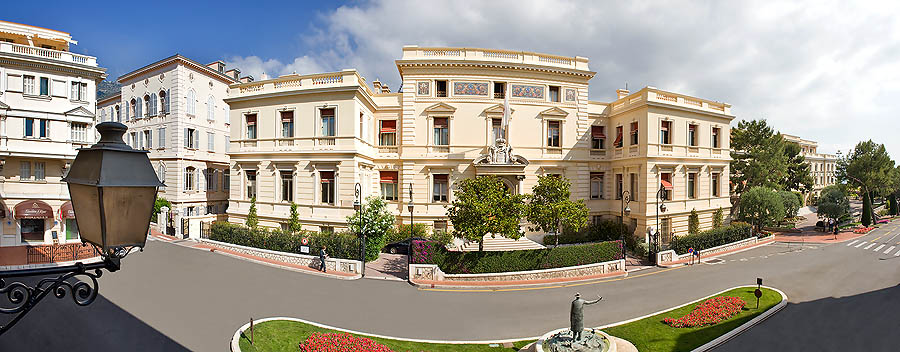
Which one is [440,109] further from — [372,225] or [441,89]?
[372,225]

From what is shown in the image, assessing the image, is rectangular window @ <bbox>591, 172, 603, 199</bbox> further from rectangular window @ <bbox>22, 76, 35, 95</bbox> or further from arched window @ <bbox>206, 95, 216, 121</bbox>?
rectangular window @ <bbox>22, 76, 35, 95</bbox>

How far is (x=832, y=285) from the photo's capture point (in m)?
16.7

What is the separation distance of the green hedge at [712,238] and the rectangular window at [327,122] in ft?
80.6

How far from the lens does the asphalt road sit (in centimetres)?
1082

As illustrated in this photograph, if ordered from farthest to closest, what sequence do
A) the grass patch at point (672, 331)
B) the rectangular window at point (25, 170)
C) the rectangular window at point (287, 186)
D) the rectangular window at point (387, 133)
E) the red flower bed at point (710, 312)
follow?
1. the rectangular window at point (387, 133)
2. the rectangular window at point (287, 186)
3. the rectangular window at point (25, 170)
4. the red flower bed at point (710, 312)
5. the grass patch at point (672, 331)

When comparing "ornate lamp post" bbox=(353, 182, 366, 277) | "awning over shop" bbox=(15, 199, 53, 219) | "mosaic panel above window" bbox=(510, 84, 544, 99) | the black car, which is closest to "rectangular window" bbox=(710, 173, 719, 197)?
"mosaic panel above window" bbox=(510, 84, 544, 99)

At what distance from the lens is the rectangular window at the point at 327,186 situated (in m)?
23.3

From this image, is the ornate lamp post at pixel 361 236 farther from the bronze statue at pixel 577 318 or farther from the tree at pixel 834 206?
the tree at pixel 834 206

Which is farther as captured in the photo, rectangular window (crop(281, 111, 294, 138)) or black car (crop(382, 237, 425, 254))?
rectangular window (crop(281, 111, 294, 138))

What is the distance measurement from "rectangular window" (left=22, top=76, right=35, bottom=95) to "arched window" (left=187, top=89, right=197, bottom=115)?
9290mm

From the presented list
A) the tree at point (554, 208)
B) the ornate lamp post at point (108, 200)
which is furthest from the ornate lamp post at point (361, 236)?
the ornate lamp post at point (108, 200)

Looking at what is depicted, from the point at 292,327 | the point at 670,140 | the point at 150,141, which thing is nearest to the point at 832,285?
the point at 670,140

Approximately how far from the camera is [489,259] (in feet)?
58.0

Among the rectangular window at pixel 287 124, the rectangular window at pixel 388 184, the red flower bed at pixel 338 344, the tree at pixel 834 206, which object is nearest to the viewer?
the red flower bed at pixel 338 344
